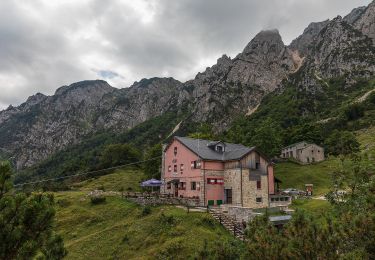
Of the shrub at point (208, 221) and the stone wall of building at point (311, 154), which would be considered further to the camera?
the stone wall of building at point (311, 154)

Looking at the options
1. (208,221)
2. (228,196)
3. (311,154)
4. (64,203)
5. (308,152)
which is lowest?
(208,221)

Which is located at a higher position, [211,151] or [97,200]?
[211,151]

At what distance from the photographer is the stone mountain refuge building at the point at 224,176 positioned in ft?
141

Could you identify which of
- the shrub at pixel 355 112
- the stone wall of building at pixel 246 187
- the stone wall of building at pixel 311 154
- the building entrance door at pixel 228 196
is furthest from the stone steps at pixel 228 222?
the shrub at pixel 355 112

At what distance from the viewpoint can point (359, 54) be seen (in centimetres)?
19188

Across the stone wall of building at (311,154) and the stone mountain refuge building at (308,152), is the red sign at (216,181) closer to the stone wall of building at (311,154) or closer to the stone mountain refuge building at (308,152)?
the stone mountain refuge building at (308,152)

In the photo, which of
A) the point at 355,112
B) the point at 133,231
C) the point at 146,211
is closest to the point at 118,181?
the point at 146,211

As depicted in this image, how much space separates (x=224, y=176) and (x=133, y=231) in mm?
17753

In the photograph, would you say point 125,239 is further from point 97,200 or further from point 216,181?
point 216,181

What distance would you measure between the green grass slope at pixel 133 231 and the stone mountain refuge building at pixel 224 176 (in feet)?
25.6

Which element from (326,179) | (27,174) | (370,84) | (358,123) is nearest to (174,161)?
(326,179)

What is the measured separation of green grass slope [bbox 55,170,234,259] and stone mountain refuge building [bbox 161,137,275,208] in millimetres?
7798

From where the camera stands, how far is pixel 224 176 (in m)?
45.3

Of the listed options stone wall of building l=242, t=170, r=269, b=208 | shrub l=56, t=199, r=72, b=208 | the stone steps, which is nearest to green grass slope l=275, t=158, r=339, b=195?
stone wall of building l=242, t=170, r=269, b=208
